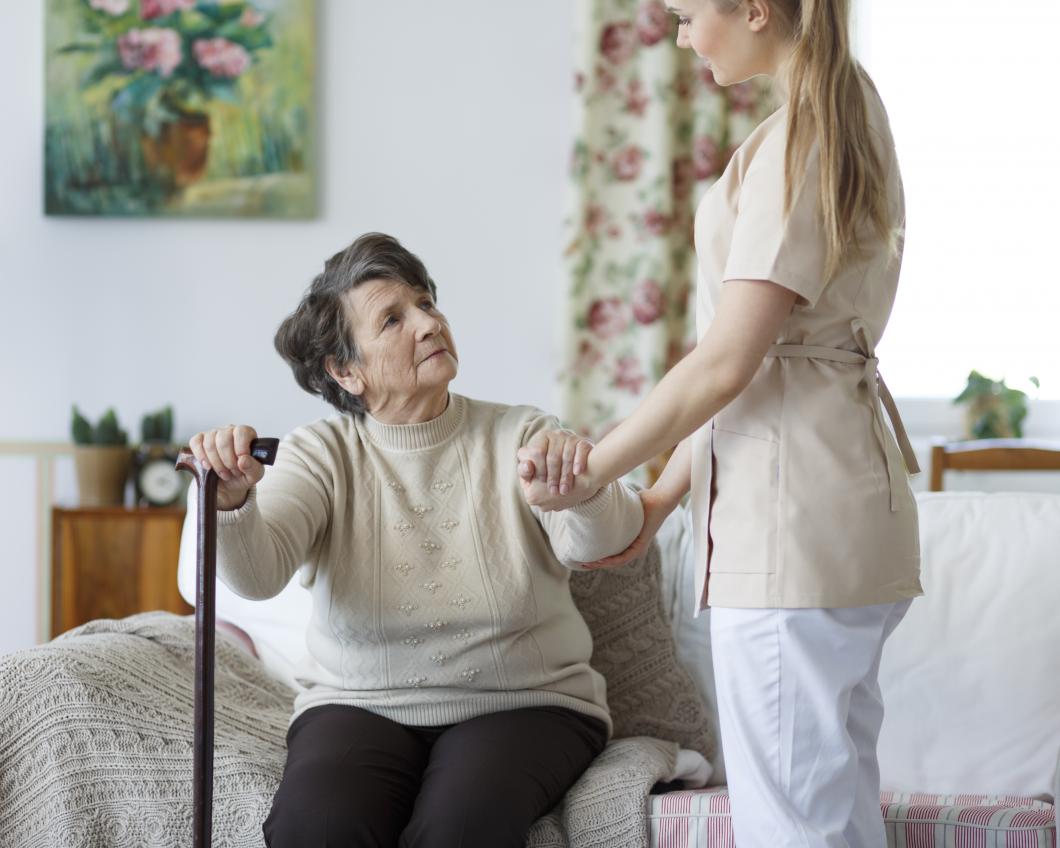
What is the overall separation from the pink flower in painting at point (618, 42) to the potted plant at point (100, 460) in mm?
1776

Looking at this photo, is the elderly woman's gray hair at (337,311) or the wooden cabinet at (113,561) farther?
the wooden cabinet at (113,561)

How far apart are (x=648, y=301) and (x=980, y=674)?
1890mm

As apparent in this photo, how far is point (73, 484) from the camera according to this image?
143 inches

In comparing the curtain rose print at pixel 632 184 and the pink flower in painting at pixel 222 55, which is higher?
the pink flower in painting at pixel 222 55

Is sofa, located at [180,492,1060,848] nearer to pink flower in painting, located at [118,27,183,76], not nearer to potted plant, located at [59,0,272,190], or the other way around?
potted plant, located at [59,0,272,190]

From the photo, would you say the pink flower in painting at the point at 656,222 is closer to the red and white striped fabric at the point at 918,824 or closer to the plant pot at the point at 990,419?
the plant pot at the point at 990,419

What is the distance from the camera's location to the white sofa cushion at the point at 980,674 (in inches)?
72.2

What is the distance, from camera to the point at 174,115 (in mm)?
→ 3641

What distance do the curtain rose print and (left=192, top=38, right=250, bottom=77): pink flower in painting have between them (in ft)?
3.31

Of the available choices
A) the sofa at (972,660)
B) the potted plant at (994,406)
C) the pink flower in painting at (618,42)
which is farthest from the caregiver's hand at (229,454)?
the potted plant at (994,406)

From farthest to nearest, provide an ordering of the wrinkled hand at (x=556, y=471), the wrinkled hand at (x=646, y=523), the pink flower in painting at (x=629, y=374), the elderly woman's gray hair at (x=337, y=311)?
the pink flower in painting at (x=629, y=374) < the elderly woman's gray hair at (x=337, y=311) < the wrinkled hand at (x=646, y=523) < the wrinkled hand at (x=556, y=471)

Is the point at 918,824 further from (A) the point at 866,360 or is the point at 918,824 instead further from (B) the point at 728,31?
(B) the point at 728,31

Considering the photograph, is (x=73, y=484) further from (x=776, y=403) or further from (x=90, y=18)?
(x=776, y=403)

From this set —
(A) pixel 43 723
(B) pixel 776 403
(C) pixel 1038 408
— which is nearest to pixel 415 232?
(C) pixel 1038 408
